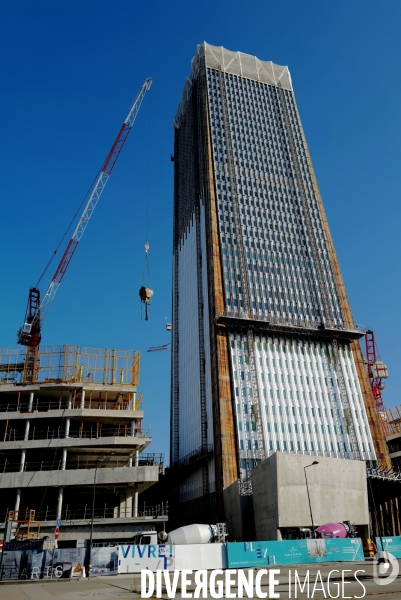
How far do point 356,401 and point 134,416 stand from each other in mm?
45160

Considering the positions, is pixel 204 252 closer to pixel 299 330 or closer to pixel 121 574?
pixel 299 330

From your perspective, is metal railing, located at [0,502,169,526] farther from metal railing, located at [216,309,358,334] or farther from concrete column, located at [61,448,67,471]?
metal railing, located at [216,309,358,334]

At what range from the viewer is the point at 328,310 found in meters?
104

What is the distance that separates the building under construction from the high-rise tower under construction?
16192mm

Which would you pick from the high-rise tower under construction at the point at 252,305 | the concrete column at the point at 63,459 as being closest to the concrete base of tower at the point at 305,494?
the high-rise tower under construction at the point at 252,305

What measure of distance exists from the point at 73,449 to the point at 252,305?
A: 44.1 m

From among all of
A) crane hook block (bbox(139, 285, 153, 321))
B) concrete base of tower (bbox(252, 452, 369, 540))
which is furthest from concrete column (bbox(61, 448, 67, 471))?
crane hook block (bbox(139, 285, 153, 321))

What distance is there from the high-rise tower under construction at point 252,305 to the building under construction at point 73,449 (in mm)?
16192

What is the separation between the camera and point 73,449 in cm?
7538

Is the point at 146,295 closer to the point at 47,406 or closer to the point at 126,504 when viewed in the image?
the point at 47,406

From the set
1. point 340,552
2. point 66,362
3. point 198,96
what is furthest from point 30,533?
point 198,96

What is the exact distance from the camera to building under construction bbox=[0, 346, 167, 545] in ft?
228

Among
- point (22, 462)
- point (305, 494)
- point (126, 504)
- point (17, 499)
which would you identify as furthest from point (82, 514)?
point (305, 494)

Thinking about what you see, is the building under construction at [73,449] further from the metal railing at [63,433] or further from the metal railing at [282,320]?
the metal railing at [282,320]
